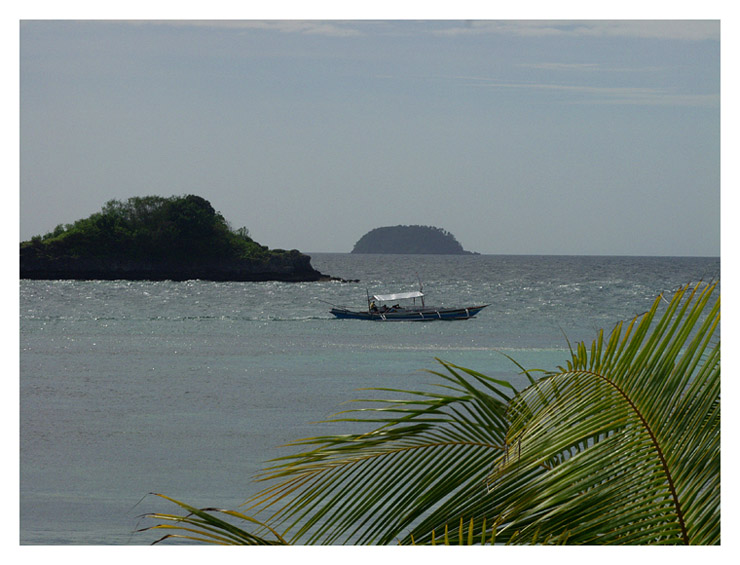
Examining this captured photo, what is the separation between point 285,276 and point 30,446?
6.95 ft

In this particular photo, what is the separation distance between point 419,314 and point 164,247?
3.83m

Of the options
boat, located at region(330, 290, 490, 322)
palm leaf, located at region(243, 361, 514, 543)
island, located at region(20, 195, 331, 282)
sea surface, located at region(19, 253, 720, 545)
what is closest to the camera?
palm leaf, located at region(243, 361, 514, 543)

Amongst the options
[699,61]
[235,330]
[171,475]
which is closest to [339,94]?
[699,61]

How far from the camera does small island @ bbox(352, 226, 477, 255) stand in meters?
4.21

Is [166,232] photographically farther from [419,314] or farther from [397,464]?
[419,314]

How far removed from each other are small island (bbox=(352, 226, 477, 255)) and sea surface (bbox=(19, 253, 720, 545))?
150 mm

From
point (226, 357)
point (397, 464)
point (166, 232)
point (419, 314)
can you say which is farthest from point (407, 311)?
point (397, 464)

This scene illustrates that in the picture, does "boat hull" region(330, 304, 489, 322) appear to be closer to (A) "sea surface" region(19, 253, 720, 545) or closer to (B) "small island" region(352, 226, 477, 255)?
(A) "sea surface" region(19, 253, 720, 545)

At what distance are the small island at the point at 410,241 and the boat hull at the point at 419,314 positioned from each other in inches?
95.6

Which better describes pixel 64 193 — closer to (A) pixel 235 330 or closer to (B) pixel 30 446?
(B) pixel 30 446

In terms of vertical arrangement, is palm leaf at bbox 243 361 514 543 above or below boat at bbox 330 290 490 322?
below

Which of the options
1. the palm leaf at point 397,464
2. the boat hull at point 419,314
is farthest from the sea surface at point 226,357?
the palm leaf at point 397,464

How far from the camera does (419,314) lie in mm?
Result: 7535

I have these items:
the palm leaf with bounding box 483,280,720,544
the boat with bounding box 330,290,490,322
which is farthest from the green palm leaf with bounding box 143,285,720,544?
the boat with bounding box 330,290,490,322
